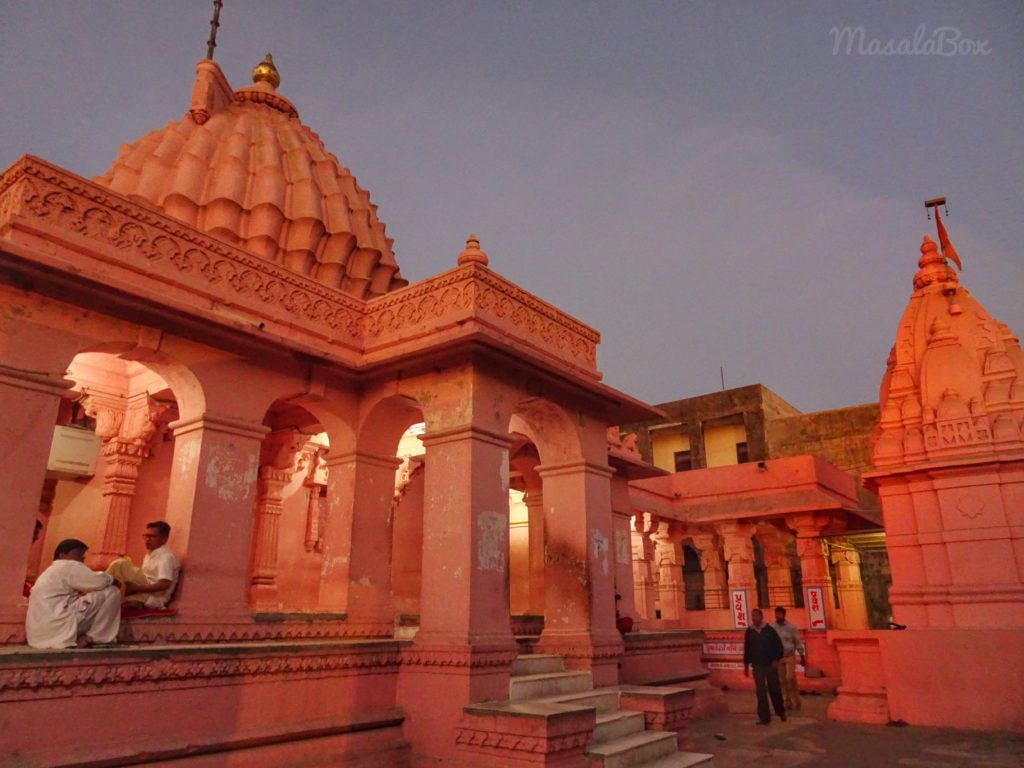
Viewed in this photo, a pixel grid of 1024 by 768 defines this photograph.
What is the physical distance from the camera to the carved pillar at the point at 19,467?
5309 mm

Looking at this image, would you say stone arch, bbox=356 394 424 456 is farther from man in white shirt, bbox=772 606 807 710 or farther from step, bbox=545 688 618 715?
man in white shirt, bbox=772 606 807 710

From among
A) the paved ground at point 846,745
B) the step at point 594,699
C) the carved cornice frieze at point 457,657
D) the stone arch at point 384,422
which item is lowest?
the paved ground at point 846,745

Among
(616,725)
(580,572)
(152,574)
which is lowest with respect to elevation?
(616,725)

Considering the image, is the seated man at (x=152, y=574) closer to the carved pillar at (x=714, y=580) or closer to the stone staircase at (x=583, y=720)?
the stone staircase at (x=583, y=720)

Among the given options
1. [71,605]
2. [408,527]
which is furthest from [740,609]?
[71,605]

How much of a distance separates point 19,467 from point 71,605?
1.19 meters

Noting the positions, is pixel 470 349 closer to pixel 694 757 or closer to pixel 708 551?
pixel 694 757

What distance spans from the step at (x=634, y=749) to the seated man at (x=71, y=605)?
3.88 meters

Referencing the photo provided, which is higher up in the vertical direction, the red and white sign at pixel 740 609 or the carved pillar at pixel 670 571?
the carved pillar at pixel 670 571

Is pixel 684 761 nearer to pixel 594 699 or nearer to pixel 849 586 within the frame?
pixel 594 699

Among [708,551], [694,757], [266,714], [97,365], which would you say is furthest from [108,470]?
[708,551]

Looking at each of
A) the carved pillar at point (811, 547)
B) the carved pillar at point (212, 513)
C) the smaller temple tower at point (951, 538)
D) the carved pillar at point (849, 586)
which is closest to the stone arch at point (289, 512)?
the carved pillar at point (212, 513)

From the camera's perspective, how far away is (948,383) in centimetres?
1010

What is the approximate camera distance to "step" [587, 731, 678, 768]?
5930mm
